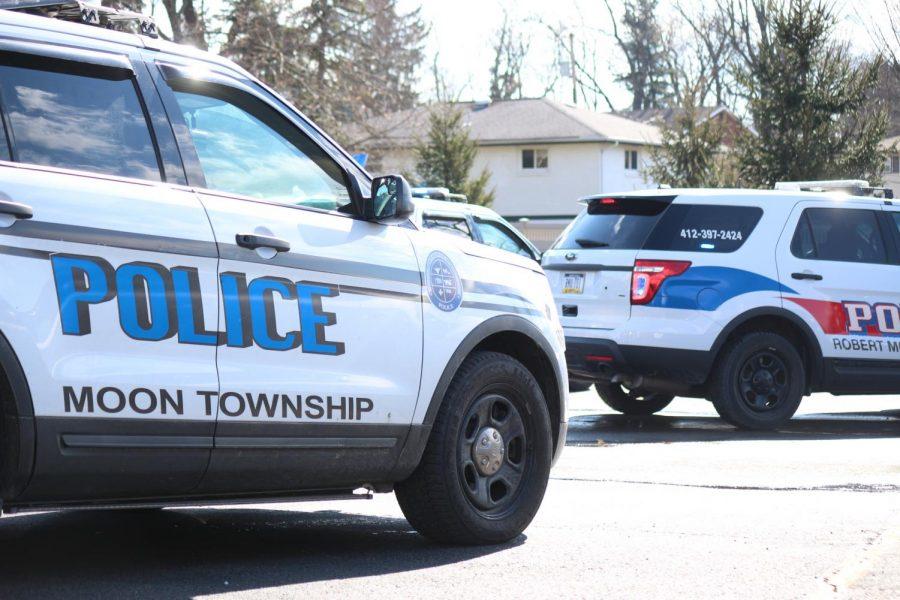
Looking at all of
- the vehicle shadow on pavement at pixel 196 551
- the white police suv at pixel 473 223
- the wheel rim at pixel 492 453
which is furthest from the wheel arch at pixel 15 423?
the white police suv at pixel 473 223

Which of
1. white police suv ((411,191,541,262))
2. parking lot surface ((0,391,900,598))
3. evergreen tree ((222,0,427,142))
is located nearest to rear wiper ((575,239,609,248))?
white police suv ((411,191,541,262))

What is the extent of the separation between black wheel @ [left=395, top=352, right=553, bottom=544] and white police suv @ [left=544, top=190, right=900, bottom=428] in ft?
15.2

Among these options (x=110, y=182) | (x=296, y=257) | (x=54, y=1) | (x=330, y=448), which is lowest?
(x=330, y=448)

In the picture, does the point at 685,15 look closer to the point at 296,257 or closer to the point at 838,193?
the point at 838,193

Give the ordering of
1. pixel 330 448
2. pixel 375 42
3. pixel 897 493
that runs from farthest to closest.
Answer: pixel 375 42
pixel 897 493
pixel 330 448

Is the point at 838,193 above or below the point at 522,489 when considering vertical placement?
above

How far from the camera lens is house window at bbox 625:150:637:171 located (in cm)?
5434

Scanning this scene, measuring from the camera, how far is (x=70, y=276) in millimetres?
4363

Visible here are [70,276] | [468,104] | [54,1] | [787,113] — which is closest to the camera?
[70,276]

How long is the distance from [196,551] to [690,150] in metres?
29.0

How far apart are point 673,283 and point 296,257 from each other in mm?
6064

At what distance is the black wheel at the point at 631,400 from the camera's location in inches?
484

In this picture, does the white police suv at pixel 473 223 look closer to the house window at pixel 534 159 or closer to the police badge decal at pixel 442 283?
the police badge decal at pixel 442 283

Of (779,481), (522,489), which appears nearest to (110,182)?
(522,489)
